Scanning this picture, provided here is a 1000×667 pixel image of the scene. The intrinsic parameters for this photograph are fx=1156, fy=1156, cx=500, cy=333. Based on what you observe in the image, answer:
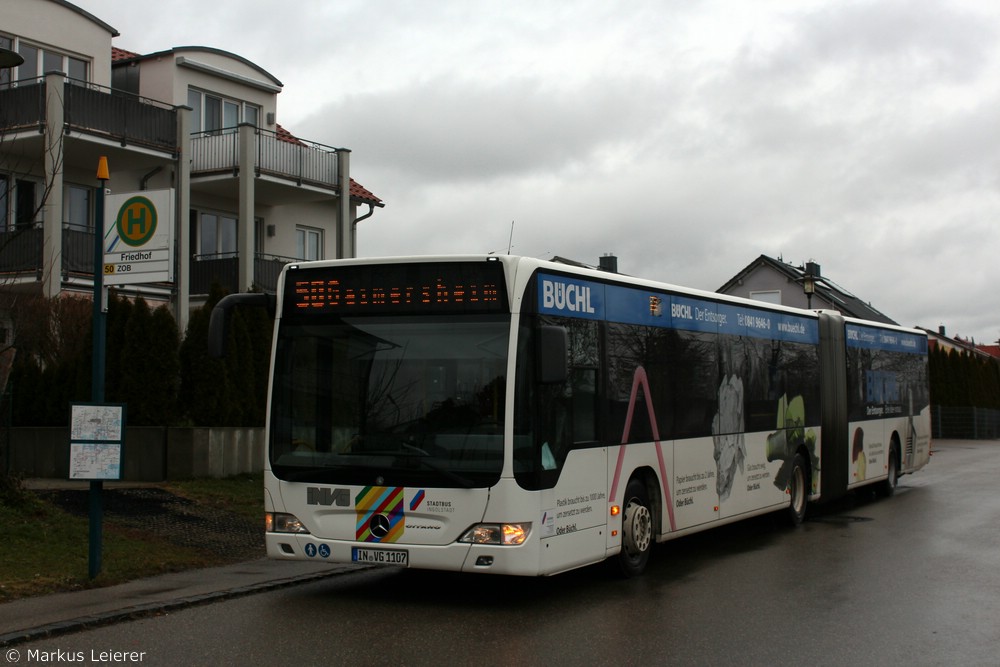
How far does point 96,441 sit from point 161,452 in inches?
273

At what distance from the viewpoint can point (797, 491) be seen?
15.9 meters

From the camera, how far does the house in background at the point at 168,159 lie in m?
24.6

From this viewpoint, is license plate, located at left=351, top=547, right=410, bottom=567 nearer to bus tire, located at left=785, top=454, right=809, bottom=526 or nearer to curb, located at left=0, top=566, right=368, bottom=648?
curb, located at left=0, top=566, right=368, bottom=648

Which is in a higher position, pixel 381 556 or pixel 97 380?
pixel 97 380

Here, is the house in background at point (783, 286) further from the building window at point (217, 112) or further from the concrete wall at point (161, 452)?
the concrete wall at point (161, 452)

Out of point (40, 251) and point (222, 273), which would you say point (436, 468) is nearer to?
point (40, 251)

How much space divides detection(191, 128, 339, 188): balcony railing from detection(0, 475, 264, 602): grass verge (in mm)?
16499

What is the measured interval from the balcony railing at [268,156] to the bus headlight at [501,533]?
21.1m

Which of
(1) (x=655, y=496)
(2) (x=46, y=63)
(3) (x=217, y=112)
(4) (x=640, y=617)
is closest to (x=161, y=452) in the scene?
(1) (x=655, y=496)

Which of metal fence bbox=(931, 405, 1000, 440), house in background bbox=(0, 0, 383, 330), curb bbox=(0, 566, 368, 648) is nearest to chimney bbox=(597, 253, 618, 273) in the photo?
house in background bbox=(0, 0, 383, 330)

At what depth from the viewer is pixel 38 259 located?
79.4 ft

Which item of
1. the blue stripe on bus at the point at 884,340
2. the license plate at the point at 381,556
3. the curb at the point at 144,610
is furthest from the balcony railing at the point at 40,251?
the license plate at the point at 381,556

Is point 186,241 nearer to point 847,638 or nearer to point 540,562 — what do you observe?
point 540,562

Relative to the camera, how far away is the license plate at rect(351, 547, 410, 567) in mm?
9316
